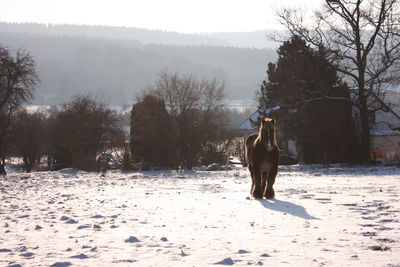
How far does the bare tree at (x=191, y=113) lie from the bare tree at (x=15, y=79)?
9.77 meters

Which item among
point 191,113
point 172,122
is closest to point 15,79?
point 172,122

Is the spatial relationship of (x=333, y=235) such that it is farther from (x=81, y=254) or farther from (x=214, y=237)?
(x=81, y=254)

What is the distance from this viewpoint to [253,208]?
1045 cm

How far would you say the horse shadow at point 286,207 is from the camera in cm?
920

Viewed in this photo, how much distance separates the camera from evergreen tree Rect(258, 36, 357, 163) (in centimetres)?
3712

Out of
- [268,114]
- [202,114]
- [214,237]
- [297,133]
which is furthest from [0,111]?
[214,237]

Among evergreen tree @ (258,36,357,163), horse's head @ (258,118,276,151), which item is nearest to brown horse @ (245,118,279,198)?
horse's head @ (258,118,276,151)

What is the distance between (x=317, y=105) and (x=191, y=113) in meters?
9.85

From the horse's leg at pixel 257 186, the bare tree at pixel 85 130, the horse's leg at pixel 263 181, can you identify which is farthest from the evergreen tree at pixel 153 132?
the horse's leg at pixel 257 186

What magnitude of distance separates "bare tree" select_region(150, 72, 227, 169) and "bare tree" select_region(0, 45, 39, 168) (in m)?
9.77

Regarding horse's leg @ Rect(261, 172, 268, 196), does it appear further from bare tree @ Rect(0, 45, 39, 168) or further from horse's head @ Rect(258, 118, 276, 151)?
bare tree @ Rect(0, 45, 39, 168)

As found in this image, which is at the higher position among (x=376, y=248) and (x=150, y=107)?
(x=150, y=107)

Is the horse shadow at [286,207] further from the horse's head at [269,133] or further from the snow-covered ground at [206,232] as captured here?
the horse's head at [269,133]

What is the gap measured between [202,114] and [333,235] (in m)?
30.0
